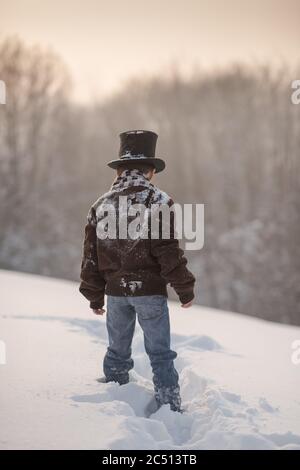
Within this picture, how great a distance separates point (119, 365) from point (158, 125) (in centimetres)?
2865

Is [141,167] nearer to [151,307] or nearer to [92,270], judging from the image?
[92,270]

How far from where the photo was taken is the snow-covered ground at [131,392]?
2201 millimetres

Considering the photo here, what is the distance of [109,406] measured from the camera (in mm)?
2504

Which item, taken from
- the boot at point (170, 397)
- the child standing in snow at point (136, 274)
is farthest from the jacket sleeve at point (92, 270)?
the boot at point (170, 397)

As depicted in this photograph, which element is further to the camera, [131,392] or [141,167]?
[141,167]

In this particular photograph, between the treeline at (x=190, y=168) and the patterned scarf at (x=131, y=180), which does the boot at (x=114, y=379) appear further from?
the treeline at (x=190, y=168)

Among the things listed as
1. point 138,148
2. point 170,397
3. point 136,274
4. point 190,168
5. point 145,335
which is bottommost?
point 170,397

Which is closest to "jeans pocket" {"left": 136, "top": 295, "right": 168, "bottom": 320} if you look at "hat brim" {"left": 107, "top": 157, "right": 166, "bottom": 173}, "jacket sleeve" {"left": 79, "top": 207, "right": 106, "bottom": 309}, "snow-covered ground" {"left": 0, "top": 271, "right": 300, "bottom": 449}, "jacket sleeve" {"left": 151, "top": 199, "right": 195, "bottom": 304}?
"jacket sleeve" {"left": 151, "top": 199, "right": 195, "bottom": 304}

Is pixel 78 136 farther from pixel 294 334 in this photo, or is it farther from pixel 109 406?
pixel 109 406

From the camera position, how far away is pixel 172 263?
9.44 feet

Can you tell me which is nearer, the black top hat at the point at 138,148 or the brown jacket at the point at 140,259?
the brown jacket at the point at 140,259

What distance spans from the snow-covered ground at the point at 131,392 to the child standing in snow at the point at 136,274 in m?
0.22

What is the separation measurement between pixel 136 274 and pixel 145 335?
41 centimetres

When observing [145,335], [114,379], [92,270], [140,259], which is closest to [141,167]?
[140,259]
